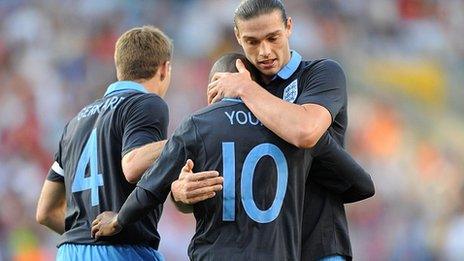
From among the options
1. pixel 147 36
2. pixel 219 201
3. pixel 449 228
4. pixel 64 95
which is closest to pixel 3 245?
pixel 64 95

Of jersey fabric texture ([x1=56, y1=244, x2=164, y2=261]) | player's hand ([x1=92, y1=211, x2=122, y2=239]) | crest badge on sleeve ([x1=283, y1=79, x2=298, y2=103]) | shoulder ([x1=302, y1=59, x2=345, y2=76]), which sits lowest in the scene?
jersey fabric texture ([x1=56, y1=244, x2=164, y2=261])

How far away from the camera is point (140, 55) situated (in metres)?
5.56

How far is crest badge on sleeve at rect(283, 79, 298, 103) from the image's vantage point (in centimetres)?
469

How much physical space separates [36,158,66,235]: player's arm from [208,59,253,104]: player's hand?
146 centimetres

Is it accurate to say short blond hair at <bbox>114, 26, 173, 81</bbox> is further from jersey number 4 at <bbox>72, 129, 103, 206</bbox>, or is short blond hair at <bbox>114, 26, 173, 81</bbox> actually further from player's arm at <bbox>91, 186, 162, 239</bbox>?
player's arm at <bbox>91, 186, 162, 239</bbox>

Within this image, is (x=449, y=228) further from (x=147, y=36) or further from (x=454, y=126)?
(x=147, y=36)

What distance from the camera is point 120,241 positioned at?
5262 millimetres

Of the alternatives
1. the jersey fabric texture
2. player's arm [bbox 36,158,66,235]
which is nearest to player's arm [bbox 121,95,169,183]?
the jersey fabric texture

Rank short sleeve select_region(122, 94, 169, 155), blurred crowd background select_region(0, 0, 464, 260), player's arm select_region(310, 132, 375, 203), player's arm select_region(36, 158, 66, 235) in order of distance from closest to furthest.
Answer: player's arm select_region(310, 132, 375, 203) < short sleeve select_region(122, 94, 169, 155) < player's arm select_region(36, 158, 66, 235) < blurred crowd background select_region(0, 0, 464, 260)

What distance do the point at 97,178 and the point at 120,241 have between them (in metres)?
0.35

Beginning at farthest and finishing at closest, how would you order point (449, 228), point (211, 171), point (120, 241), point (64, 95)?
point (64, 95) < point (449, 228) < point (120, 241) < point (211, 171)

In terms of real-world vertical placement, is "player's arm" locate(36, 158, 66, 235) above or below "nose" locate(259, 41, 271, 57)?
below

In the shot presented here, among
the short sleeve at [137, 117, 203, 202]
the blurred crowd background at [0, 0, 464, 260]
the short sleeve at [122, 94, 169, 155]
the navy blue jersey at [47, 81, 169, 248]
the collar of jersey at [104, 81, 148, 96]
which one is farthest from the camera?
the blurred crowd background at [0, 0, 464, 260]

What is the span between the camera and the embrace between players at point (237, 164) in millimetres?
4391
